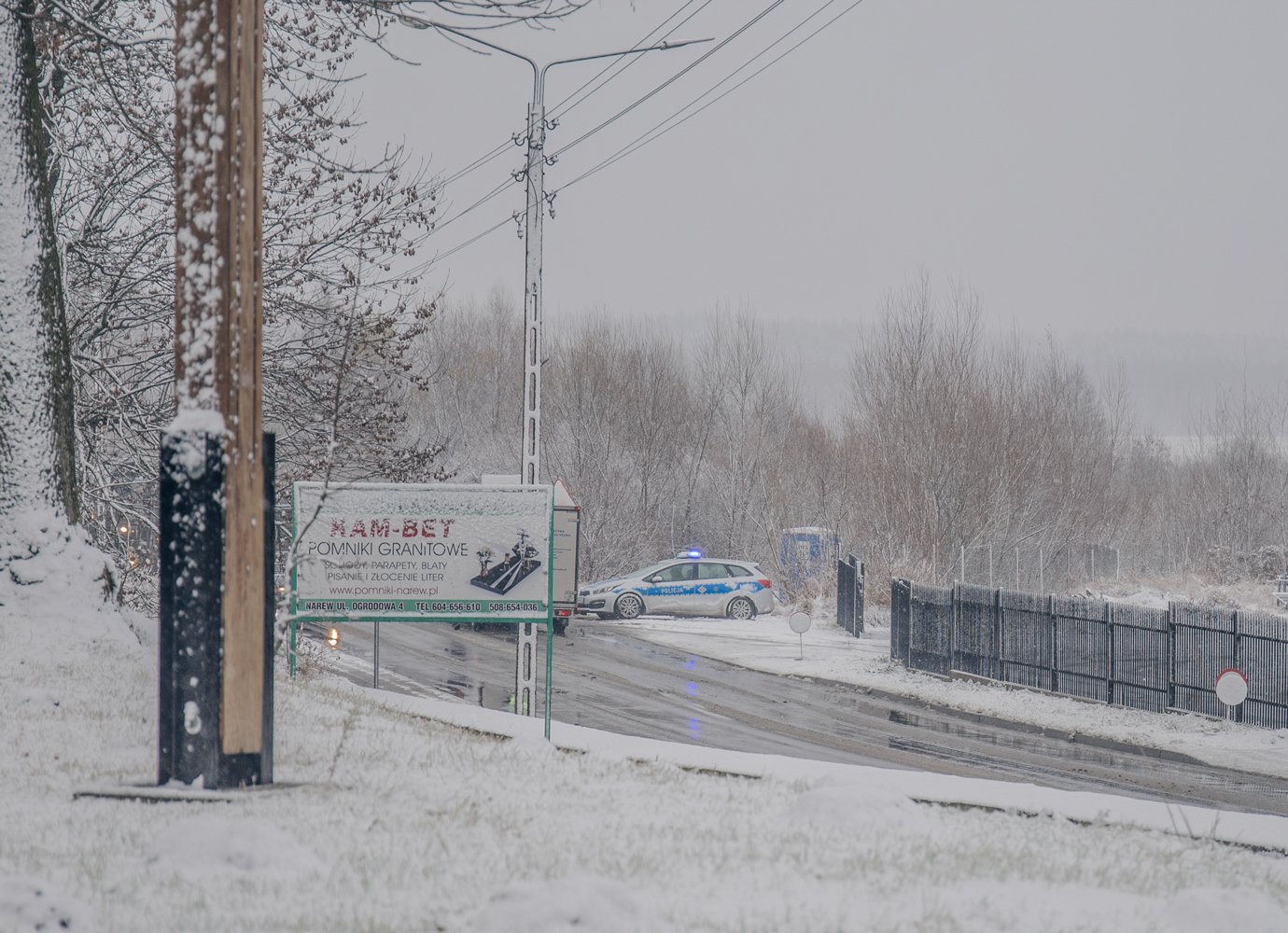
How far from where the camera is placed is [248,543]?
5.79 meters

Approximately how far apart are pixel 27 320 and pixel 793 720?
12060 mm

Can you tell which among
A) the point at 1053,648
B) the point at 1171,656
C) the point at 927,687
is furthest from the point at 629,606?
the point at 1171,656

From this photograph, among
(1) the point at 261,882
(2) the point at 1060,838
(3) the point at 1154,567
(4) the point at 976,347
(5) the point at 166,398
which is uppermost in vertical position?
(4) the point at 976,347

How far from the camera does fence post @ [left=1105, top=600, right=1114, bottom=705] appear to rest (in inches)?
812

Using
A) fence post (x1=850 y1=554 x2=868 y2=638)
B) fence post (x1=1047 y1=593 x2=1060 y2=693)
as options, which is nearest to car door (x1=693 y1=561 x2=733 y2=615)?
fence post (x1=850 y1=554 x2=868 y2=638)

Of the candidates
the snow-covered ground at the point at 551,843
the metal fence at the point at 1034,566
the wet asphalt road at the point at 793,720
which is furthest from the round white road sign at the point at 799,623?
the snow-covered ground at the point at 551,843

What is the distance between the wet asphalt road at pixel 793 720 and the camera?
14414 millimetres

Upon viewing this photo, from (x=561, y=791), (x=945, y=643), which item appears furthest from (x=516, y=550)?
(x=945, y=643)

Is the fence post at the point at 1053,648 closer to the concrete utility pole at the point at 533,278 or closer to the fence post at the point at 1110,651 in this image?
the fence post at the point at 1110,651

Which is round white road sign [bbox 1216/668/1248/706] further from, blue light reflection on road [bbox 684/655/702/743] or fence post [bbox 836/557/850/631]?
fence post [bbox 836/557/850/631]

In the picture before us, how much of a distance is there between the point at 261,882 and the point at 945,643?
2159 cm

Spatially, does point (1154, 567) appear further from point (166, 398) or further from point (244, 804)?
point (244, 804)

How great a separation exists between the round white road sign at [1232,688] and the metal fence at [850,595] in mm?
14094

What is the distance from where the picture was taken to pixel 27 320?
9.51 meters
